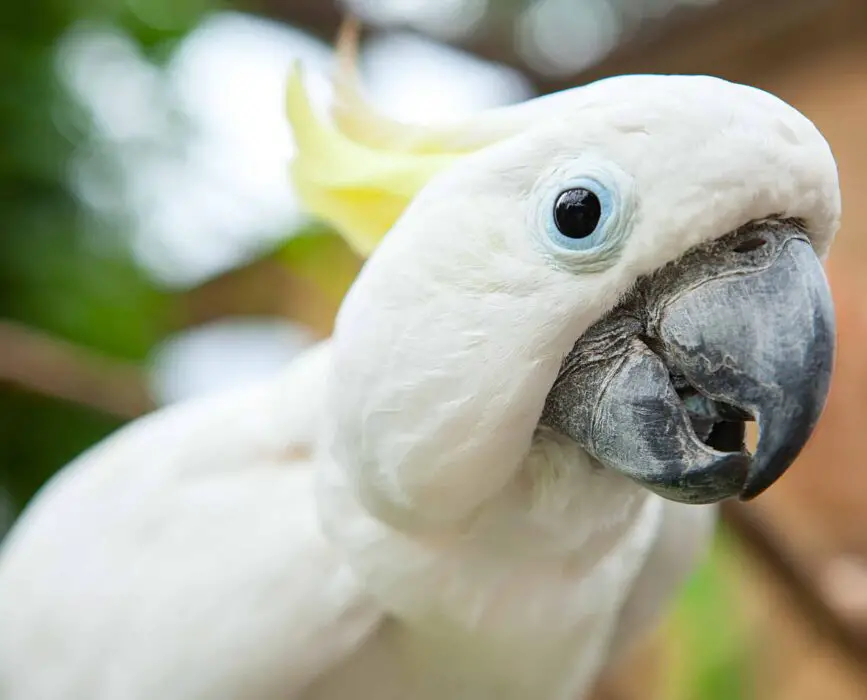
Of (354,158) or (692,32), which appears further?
(692,32)

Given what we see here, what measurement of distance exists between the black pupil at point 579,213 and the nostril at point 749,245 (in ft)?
0.38

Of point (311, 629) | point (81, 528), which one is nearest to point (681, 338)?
point (311, 629)

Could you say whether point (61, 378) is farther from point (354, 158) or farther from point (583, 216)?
point (583, 216)

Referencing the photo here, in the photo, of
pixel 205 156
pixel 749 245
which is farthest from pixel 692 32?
pixel 749 245

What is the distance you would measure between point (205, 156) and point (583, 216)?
252 cm

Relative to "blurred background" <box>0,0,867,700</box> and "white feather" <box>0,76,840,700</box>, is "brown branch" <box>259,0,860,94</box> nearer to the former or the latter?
"blurred background" <box>0,0,867,700</box>

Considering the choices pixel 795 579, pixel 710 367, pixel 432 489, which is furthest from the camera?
pixel 795 579

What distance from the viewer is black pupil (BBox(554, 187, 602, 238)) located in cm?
65

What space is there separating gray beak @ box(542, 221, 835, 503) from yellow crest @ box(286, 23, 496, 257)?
28 cm

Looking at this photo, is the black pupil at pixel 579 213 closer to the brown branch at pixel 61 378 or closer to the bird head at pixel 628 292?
the bird head at pixel 628 292

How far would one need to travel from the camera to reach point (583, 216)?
65cm

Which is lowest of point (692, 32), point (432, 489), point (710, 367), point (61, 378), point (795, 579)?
point (61, 378)

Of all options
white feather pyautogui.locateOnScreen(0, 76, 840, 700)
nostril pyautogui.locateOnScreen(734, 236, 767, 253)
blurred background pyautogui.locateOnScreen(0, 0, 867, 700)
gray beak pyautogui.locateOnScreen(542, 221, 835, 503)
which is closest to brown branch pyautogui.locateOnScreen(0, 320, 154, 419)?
blurred background pyautogui.locateOnScreen(0, 0, 867, 700)

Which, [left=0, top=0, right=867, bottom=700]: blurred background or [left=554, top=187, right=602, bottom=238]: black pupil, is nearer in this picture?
[left=554, top=187, right=602, bottom=238]: black pupil
